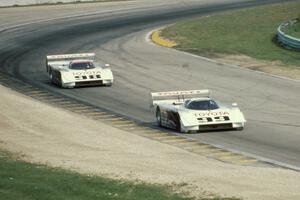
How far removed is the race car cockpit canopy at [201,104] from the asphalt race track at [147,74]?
1038 mm

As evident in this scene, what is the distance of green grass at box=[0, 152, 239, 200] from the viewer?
20281 millimetres

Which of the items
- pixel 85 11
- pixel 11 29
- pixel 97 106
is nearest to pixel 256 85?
pixel 97 106

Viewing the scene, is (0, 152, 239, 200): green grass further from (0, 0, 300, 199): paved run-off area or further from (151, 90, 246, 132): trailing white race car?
(151, 90, 246, 132): trailing white race car

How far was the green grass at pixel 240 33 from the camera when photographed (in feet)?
180

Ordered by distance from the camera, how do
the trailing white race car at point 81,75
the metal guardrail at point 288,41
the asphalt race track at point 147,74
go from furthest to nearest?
the metal guardrail at point 288,41 → the trailing white race car at point 81,75 → the asphalt race track at point 147,74

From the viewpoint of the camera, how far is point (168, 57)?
54094mm

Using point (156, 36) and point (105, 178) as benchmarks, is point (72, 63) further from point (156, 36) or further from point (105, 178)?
point (105, 178)

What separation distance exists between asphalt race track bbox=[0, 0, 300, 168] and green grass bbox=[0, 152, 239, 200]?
21.7ft

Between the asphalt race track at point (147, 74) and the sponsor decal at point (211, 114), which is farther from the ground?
the sponsor decal at point (211, 114)

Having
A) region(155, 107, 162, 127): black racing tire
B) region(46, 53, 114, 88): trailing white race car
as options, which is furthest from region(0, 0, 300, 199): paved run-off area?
region(46, 53, 114, 88): trailing white race car

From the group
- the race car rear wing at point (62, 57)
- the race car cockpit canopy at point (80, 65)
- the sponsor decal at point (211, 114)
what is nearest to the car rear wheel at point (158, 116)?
the sponsor decal at point (211, 114)

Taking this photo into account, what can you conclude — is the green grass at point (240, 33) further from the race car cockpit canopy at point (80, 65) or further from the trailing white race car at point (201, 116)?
the trailing white race car at point (201, 116)

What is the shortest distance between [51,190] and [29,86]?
83.8 feet

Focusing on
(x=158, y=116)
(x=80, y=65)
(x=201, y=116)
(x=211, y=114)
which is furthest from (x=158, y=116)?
(x=80, y=65)
